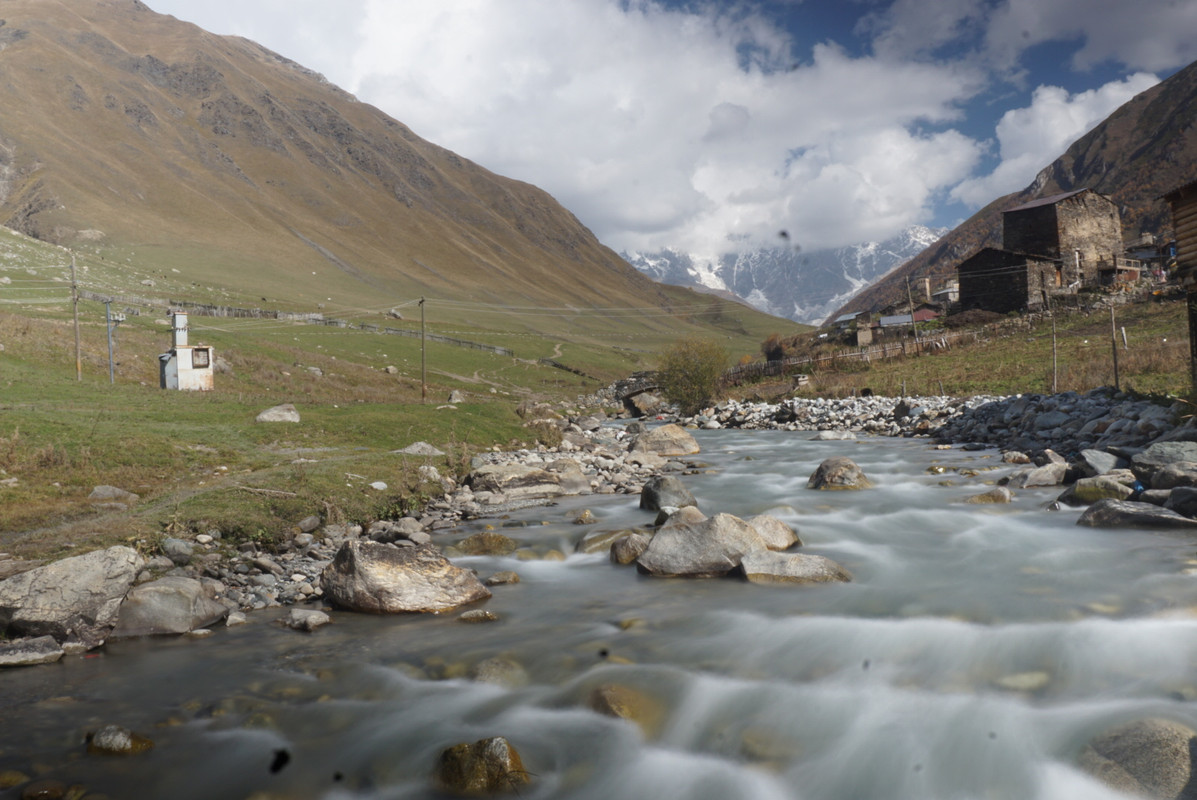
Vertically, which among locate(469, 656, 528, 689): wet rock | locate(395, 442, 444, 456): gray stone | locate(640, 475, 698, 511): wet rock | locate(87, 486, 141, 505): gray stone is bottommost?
locate(469, 656, 528, 689): wet rock

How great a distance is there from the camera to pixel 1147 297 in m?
64.7

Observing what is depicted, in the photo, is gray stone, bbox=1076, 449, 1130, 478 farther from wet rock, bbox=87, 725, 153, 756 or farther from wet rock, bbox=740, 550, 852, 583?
wet rock, bbox=87, 725, 153, 756

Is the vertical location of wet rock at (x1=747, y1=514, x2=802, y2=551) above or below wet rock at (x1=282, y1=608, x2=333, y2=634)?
above

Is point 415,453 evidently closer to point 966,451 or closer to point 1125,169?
point 966,451

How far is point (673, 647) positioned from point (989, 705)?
414cm

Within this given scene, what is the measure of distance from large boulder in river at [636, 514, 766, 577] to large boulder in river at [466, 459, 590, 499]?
28.6ft

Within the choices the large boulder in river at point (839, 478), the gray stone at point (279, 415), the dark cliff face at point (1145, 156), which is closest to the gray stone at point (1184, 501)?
the large boulder in river at point (839, 478)

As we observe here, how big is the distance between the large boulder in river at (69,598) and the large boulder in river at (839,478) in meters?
19.1

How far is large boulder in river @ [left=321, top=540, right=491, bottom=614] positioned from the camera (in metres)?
11.9

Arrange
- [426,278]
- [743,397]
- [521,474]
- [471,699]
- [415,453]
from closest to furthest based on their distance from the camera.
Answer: [471,699], [521,474], [415,453], [743,397], [426,278]

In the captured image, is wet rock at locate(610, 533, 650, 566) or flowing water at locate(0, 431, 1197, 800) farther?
wet rock at locate(610, 533, 650, 566)

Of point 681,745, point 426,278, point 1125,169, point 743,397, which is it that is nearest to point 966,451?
point 681,745

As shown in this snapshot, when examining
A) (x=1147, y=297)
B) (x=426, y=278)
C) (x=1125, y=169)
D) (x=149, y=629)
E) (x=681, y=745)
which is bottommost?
(x=681, y=745)

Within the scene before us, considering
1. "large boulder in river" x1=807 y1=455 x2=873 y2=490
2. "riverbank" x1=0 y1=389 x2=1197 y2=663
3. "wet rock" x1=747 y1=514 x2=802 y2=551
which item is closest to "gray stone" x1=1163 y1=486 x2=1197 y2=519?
"riverbank" x1=0 y1=389 x2=1197 y2=663
